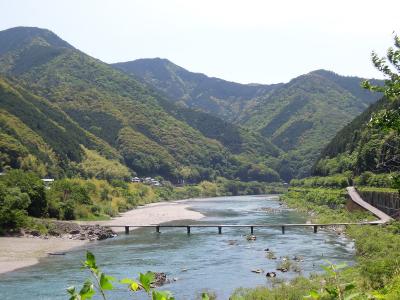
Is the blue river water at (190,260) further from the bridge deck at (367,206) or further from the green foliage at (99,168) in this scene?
the green foliage at (99,168)

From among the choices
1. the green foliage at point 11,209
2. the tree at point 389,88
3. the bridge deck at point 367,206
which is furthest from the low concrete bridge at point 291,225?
the tree at point 389,88

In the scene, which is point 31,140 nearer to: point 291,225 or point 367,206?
point 291,225

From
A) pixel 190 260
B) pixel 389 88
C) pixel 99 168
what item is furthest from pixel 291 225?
pixel 99 168

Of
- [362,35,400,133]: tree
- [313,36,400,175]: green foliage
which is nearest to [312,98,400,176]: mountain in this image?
[313,36,400,175]: green foliage

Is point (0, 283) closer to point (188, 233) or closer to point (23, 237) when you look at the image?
point (23, 237)

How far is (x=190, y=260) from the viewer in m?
50.4

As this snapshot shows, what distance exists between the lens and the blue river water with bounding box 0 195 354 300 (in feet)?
124

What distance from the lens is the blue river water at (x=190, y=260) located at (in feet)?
124

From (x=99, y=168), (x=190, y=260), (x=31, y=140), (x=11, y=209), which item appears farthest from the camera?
(x=99, y=168)

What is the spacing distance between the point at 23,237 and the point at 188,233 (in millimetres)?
23021

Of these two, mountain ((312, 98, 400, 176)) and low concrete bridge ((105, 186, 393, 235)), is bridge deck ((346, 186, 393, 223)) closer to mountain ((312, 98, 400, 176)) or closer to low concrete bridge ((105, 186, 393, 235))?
low concrete bridge ((105, 186, 393, 235))

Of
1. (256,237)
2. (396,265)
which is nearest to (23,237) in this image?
(256,237)

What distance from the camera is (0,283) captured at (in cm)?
4006

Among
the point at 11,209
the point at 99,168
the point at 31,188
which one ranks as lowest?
the point at 11,209
